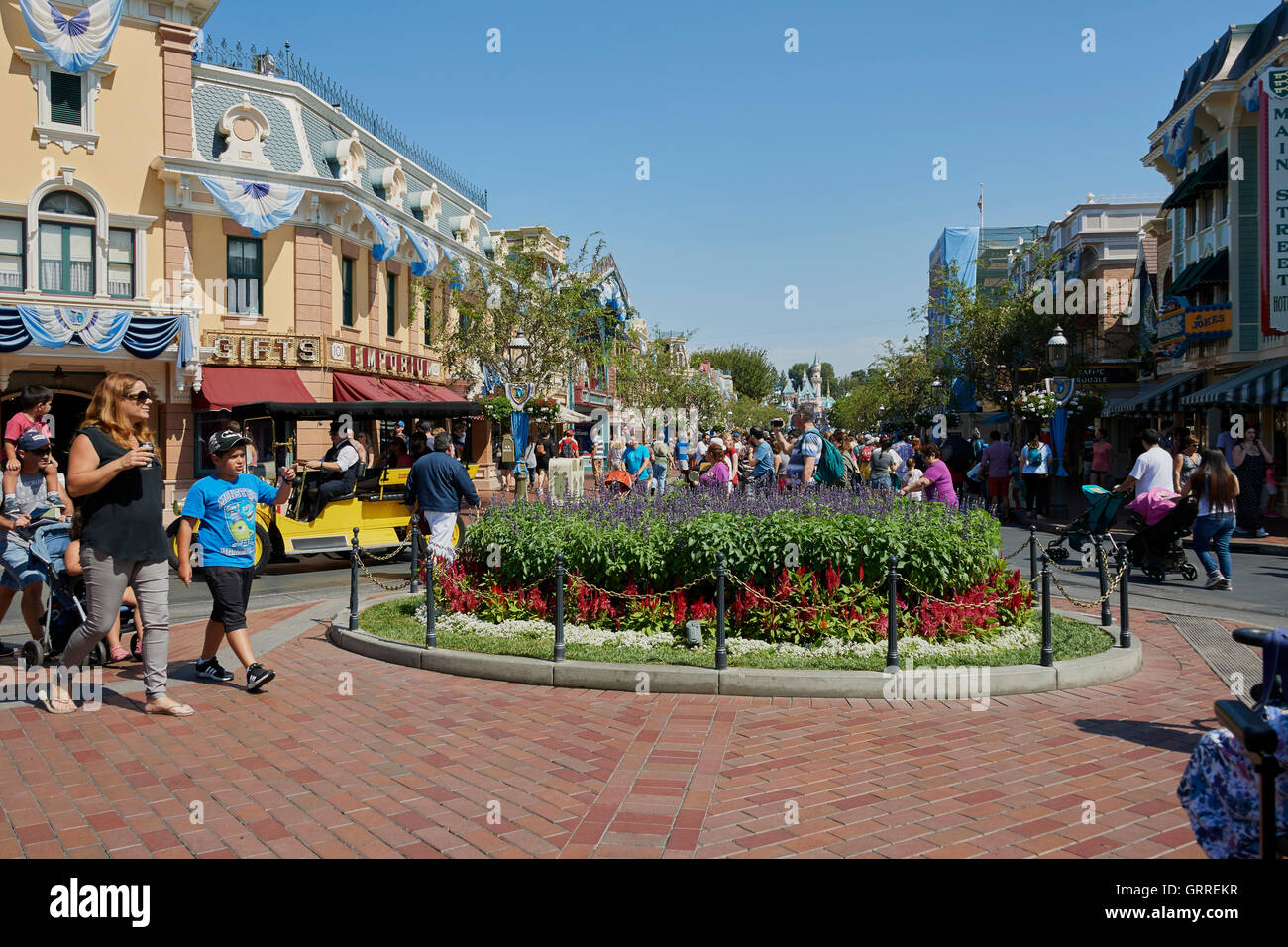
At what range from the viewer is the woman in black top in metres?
5.53

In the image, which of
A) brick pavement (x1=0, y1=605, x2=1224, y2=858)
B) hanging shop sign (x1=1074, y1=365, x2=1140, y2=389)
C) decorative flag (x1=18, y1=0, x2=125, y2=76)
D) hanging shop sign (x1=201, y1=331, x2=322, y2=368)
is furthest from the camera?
hanging shop sign (x1=1074, y1=365, x2=1140, y2=389)

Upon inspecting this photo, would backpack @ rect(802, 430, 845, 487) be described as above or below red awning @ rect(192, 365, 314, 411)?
below

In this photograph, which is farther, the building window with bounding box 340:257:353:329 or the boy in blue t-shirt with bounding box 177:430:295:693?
the building window with bounding box 340:257:353:329

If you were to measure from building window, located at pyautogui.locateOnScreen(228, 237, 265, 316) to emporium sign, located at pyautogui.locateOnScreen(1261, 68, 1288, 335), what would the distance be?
23.1 meters

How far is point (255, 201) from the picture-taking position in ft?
70.5

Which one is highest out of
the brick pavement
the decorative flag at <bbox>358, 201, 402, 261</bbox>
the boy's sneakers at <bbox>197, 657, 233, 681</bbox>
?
the decorative flag at <bbox>358, 201, 402, 261</bbox>

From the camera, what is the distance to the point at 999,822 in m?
4.24

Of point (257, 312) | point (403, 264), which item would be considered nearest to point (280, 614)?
point (257, 312)

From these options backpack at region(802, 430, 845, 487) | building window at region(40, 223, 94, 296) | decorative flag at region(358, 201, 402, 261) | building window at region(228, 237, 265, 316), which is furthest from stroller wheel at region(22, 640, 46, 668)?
decorative flag at region(358, 201, 402, 261)

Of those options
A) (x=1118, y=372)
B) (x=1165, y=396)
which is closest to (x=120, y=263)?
(x=1165, y=396)

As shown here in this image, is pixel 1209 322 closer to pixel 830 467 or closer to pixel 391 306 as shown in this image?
pixel 830 467

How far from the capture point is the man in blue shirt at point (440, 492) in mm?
9609

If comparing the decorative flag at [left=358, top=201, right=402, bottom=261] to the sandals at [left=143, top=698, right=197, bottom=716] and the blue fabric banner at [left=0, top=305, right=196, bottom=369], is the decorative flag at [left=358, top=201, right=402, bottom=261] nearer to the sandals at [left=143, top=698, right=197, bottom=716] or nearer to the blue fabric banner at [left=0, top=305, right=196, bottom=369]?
the blue fabric banner at [left=0, top=305, right=196, bottom=369]
